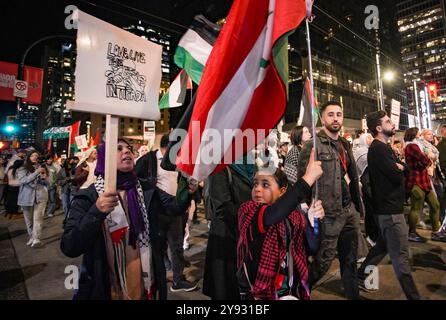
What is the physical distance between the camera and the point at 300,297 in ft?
7.51

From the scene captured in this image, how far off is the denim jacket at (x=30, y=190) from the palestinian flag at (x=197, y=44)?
18.4 feet

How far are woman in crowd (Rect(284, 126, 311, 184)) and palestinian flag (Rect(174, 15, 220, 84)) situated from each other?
1907mm

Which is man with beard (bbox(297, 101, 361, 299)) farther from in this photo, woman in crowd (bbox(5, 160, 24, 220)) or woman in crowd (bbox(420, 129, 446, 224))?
woman in crowd (bbox(5, 160, 24, 220))

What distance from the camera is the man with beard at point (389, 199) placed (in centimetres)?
334

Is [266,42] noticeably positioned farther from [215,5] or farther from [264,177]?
[215,5]

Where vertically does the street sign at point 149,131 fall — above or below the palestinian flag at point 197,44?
above

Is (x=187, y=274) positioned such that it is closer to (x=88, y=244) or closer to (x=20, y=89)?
(x=88, y=244)

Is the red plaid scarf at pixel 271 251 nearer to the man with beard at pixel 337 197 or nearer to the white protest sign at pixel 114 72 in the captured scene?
the man with beard at pixel 337 197

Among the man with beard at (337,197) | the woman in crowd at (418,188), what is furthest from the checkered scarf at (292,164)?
the woman in crowd at (418,188)

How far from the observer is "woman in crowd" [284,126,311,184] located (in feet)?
14.1

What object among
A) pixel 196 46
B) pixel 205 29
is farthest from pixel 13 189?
pixel 205 29

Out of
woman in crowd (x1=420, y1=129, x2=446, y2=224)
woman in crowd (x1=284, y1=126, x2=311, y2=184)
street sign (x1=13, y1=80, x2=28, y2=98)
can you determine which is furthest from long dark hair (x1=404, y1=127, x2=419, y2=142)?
street sign (x1=13, y1=80, x2=28, y2=98)
